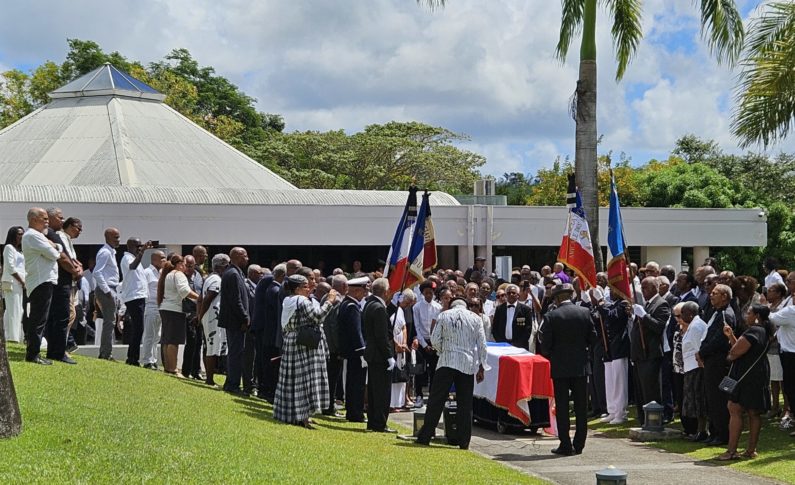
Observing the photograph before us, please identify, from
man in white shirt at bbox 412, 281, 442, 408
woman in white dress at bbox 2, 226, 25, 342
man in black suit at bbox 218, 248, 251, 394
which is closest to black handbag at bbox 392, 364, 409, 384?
man in white shirt at bbox 412, 281, 442, 408

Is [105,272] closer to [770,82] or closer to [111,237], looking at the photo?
[111,237]

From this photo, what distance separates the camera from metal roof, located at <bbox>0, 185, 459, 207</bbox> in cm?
3111

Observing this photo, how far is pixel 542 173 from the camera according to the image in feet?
201

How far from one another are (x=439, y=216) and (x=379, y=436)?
825 inches

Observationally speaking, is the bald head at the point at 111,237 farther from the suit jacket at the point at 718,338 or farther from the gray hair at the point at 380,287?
the suit jacket at the point at 718,338

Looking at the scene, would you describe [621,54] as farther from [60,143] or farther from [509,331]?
[60,143]

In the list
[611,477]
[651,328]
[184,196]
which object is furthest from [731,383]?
[184,196]

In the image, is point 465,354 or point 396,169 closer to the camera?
point 465,354

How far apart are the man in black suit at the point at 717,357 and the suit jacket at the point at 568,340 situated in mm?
1443

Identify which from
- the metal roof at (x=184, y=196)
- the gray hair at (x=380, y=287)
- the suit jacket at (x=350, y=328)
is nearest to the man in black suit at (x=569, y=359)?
the gray hair at (x=380, y=287)

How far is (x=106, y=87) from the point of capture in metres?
43.5

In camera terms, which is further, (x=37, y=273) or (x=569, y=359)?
(x=569, y=359)

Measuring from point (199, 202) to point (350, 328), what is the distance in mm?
19580

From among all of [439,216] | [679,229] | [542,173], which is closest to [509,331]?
[439,216]
